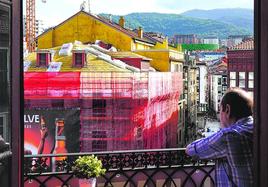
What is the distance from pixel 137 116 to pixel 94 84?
6.99 feet

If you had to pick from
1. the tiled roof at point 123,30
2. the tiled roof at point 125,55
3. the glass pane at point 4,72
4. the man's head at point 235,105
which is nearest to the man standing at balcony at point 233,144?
the man's head at point 235,105

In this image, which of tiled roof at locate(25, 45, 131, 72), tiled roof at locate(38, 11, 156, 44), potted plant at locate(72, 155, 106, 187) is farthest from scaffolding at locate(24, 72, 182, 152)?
potted plant at locate(72, 155, 106, 187)

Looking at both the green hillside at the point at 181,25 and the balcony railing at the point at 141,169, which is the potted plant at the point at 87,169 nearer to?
the balcony railing at the point at 141,169

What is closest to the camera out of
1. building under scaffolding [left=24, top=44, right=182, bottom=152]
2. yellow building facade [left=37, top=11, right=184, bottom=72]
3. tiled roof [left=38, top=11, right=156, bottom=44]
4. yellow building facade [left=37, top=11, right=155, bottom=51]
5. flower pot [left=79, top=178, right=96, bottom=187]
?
flower pot [left=79, top=178, right=96, bottom=187]

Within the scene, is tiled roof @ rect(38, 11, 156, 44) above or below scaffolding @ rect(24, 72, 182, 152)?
above

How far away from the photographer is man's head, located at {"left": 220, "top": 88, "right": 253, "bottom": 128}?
1283 millimetres

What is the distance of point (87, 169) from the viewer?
2.22 metres

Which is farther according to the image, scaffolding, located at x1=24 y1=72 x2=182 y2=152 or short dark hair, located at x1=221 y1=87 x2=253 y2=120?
scaffolding, located at x1=24 y1=72 x2=182 y2=152

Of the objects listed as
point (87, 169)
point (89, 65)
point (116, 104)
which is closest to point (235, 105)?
point (87, 169)

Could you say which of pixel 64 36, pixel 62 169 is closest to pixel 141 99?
pixel 64 36

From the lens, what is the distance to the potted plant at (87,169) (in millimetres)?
2205

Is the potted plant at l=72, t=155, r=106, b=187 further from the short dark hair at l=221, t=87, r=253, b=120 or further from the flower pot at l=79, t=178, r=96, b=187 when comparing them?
the short dark hair at l=221, t=87, r=253, b=120

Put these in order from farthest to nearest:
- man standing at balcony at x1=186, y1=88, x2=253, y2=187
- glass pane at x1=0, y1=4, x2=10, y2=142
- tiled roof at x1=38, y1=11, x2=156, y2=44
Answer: tiled roof at x1=38, y1=11, x2=156, y2=44 → man standing at balcony at x1=186, y1=88, x2=253, y2=187 → glass pane at x1=0, y1=4, x2=10, y2=142

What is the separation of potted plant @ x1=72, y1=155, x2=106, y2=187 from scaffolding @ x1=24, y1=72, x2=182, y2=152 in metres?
12.9
